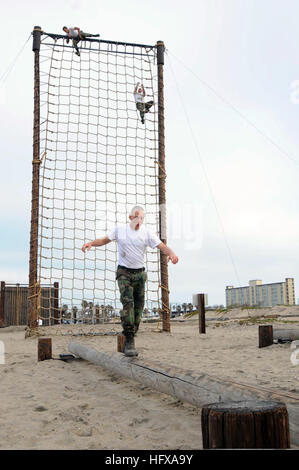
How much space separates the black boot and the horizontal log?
79mm

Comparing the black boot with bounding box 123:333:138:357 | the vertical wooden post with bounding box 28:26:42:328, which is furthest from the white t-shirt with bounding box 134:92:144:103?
the black boot with bounding box 123:333:138:357

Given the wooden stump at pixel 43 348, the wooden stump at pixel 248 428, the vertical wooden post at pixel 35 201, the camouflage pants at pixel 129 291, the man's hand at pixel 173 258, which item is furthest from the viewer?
the vertical wooden post at pixel 35 201

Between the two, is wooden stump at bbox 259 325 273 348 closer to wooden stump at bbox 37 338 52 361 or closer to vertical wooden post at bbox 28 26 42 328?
wooden stump at bbox 37 338 52 361

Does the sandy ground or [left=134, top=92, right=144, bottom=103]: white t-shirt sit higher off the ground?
[left=134, top=92, right=144, bottom=103]: white t-shirt

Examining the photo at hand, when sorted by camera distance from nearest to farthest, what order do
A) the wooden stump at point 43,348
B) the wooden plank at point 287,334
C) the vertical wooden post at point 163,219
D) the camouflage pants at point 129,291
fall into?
the camouflage pants at point 129,291 < the wooden stump at point 43,348 < the wooden plank at point 287,334 < the vertical wooden post at point 163,219

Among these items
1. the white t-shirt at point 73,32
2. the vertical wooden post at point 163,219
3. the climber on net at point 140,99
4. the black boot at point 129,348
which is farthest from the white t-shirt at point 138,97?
the black boot at point 129,348

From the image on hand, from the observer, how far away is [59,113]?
10.8 meters

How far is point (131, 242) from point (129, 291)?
1.79 ft

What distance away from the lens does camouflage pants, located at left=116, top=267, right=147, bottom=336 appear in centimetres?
497

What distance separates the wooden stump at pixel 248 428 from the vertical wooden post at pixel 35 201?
28.1 feet

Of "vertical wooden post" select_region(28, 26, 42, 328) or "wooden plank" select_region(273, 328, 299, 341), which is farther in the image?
"vertical wooden post" select_region(28, 26, 42, 328)

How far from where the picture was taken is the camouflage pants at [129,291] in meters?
4.97

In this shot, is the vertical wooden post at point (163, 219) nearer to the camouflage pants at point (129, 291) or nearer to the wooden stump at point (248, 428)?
the camouflage pants at point (129, 291)

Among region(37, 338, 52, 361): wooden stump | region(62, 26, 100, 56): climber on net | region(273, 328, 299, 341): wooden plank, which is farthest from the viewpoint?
region(62, 26, 100, 56): climber on net
